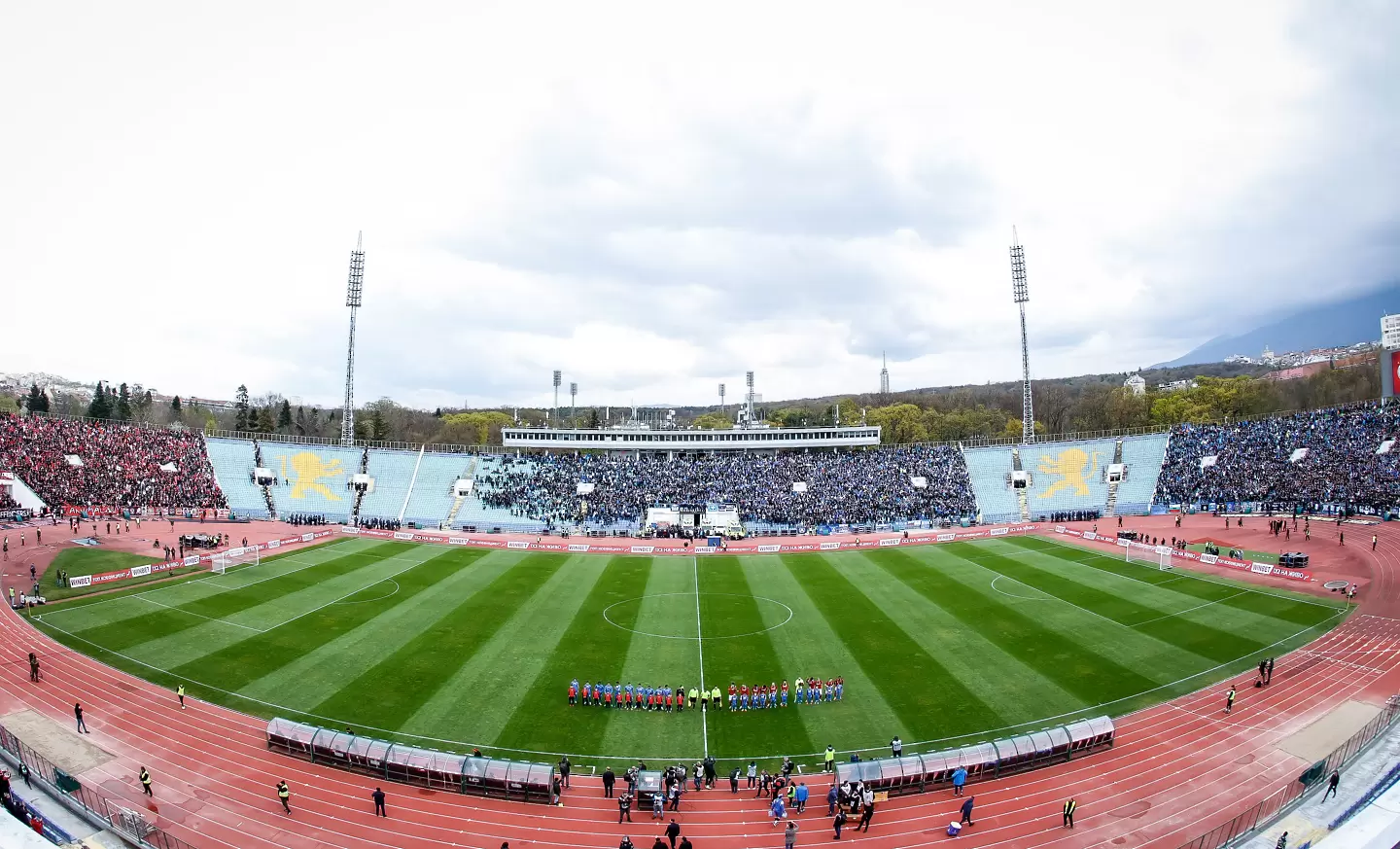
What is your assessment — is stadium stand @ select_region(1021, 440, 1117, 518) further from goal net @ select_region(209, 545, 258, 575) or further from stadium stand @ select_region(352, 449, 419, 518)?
goal net @ select_region(209, 545, 258, 575)

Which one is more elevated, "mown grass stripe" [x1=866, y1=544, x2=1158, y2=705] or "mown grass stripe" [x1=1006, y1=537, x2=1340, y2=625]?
"mown grass stripe" [x1=1006, y1=537, x2=1340, y2=625]

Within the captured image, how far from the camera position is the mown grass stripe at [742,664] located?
60.9ft

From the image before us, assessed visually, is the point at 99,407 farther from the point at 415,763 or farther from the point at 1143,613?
the point at 1143,613

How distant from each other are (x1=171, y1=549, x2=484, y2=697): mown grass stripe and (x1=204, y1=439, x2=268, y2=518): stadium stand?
1106 inches

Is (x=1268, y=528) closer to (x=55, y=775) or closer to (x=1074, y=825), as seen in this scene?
(x=1074, y=825)

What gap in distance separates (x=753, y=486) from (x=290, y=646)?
3807 cm

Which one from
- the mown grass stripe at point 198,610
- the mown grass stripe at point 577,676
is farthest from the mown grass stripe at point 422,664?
the mown grass stripe at point 198,610

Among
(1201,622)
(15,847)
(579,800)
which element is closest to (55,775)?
(15,847)

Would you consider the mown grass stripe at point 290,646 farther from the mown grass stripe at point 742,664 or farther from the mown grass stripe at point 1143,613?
the mown grass stripe at point 1143,613

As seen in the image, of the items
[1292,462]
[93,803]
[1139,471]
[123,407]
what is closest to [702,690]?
[93,803]

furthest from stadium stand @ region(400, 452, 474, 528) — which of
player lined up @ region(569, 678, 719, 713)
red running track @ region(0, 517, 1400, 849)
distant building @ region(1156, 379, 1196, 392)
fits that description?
distant building @ region(1156, 379, 1196, 392)

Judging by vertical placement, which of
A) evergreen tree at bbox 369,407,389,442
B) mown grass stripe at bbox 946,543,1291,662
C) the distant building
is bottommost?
mown grass stripe at bbox 946,543,1291,662

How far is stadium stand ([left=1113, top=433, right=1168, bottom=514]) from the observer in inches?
2085

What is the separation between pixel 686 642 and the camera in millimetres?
25969
